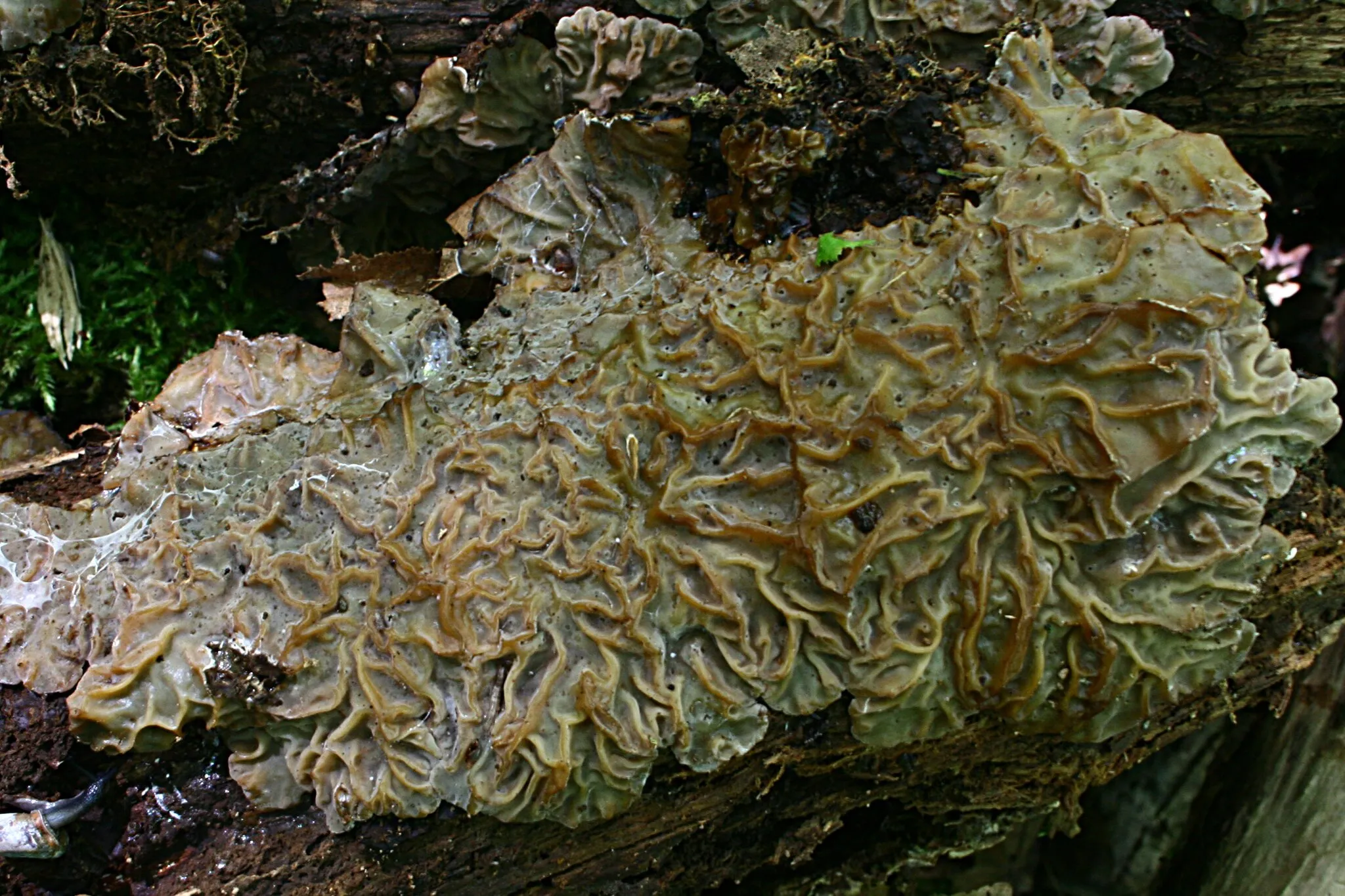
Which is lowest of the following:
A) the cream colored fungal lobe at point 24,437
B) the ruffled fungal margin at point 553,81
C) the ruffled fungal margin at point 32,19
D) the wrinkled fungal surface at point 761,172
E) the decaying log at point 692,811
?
the decaying log at point 692,811

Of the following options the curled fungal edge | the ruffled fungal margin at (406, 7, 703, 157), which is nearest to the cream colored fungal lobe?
the curled fungal edge

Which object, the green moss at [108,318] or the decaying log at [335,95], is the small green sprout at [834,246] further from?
the green moss at [108,318]

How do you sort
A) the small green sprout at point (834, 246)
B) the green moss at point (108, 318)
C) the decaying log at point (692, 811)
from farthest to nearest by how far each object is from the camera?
the green moss at point (108, 318), the small green sprout at point (834, 246), the decaying log at point (692, 811)

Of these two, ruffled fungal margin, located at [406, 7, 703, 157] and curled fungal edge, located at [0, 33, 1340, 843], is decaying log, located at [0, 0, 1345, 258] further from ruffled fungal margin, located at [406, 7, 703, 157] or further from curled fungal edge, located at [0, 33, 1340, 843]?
curled fungal edge, located at [0, 33, 1340, 843]

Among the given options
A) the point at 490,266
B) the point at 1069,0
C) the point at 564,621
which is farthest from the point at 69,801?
the point at 1069,0

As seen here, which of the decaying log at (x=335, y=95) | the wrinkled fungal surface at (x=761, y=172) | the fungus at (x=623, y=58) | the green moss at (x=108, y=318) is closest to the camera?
the wrinkled fungal surface at (x=761, y=172)

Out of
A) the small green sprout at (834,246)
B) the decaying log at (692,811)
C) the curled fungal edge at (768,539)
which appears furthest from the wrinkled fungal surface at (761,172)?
the decaying log at (692,811)

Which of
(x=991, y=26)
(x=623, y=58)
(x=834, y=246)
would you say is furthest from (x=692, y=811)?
(x=991, y=26)

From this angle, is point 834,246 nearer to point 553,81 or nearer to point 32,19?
point 553,81
